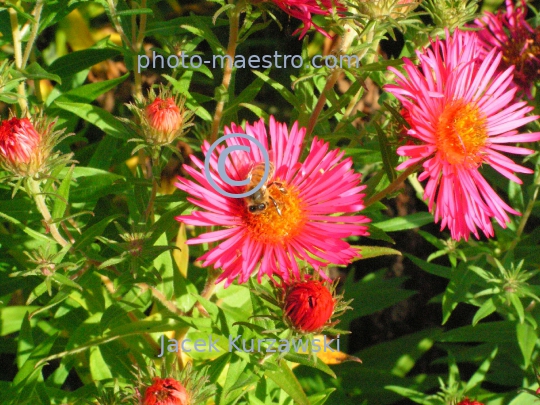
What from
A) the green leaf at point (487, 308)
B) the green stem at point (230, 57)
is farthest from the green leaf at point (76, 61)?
the green leaf at point (487, 308)

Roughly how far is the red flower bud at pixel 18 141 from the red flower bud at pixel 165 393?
1.61ft

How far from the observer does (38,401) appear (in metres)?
1.53

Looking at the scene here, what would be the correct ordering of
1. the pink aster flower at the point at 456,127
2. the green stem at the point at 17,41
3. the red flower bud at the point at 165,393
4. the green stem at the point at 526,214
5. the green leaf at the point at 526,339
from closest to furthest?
the red flower bud at the point at 165,393
the pink aster flower at the point at 456,127
the green stem at the point at 17,41
the green leaf at the point at 526,339
the green stem at the point at 526,214

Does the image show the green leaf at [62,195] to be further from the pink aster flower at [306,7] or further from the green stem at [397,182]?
the green stem at [397,182]

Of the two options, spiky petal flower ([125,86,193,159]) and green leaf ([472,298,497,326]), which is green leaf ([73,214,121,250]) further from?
green leaf ([472,298,497,326])

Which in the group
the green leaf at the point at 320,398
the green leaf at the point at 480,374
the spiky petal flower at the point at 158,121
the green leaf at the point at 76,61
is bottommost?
the green leaf at the point at 320,398

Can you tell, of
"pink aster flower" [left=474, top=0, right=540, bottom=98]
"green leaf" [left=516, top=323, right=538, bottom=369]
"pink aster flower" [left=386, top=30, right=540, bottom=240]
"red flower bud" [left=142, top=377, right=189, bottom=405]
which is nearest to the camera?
"red flower bud" [left=142, top=377, right=189, bottom=405]

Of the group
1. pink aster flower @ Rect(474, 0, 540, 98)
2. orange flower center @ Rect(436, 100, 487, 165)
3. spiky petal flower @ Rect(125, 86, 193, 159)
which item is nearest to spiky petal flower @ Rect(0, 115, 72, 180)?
spiky petal flower @ Rect(125, 86, 193, 159)

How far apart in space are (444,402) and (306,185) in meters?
0.78

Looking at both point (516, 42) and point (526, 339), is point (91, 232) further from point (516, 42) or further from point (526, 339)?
point (516, 42)

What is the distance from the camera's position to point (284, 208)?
4.46 ft

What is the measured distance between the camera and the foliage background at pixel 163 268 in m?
1.39

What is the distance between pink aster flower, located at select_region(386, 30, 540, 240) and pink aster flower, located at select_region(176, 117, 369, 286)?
17 cm

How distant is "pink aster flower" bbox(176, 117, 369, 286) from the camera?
1207 mm
